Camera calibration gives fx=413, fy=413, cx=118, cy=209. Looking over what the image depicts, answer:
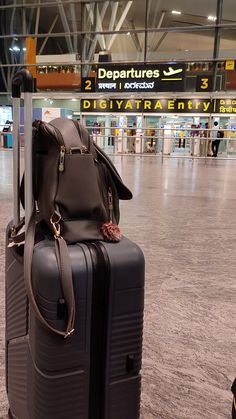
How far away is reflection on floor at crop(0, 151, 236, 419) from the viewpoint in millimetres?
1416

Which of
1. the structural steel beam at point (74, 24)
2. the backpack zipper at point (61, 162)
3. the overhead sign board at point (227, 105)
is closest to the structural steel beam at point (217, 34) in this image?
the overhead sign board at point (227, 105)

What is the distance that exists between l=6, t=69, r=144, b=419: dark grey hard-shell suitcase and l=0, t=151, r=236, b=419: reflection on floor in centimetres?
34

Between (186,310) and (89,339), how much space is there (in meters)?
1.14

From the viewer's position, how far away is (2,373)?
4.93 ft

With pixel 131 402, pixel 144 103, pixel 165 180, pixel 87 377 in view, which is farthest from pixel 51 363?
pixel 144 103

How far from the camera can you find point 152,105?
16.6 metres

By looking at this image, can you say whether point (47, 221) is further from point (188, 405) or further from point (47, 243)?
point (188, 405)

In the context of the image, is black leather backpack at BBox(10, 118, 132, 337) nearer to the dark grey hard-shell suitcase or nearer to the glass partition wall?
the dark grey hard-shell suitcase

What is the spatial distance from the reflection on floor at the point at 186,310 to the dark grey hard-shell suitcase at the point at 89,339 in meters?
0.34

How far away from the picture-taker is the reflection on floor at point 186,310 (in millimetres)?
1416

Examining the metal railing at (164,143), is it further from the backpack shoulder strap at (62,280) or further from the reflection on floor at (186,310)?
the backpack shoulder strap at (62,280)

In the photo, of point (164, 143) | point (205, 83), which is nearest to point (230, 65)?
point (205, 83)

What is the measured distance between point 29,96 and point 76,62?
Answer: 1718cm

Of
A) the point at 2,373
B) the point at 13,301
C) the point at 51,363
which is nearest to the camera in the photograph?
the point at 51,363
